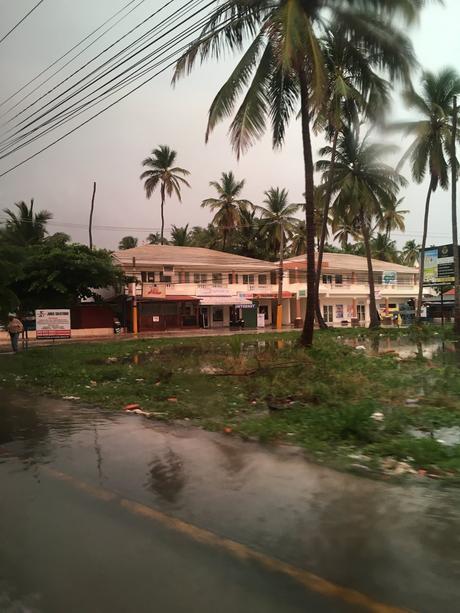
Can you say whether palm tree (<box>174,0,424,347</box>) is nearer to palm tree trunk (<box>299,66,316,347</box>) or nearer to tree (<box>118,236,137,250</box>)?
palm tree trunk (<box>299,66,316,347</box>)

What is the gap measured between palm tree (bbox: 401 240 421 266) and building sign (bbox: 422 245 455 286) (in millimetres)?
48168

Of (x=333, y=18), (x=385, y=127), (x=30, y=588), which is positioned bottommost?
(x=30, y=588)

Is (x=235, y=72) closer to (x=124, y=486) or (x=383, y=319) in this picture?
(x=124, y=486)

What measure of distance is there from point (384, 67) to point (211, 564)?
1532 cm

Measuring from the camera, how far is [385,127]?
49.8 feet

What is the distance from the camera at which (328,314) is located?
5291 centimetres

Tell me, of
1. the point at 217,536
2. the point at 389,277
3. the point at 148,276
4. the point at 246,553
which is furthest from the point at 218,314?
the point at 246,553

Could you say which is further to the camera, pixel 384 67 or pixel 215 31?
pixel 384 67

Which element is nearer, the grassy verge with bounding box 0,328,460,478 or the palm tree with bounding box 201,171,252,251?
the grassy verge with bounding box 0,328,460,478

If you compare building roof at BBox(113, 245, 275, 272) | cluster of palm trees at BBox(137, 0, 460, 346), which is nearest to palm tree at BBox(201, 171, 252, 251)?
building roof at BBox(113, 245, 275, 272)

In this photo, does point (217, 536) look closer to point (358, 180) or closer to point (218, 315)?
point (358, 180)

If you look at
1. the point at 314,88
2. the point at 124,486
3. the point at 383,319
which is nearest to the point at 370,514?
the point at 124,486

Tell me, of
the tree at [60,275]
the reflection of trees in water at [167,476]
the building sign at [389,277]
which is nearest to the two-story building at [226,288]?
the building sign at [389,277]

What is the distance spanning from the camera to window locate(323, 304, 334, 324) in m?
52.6
